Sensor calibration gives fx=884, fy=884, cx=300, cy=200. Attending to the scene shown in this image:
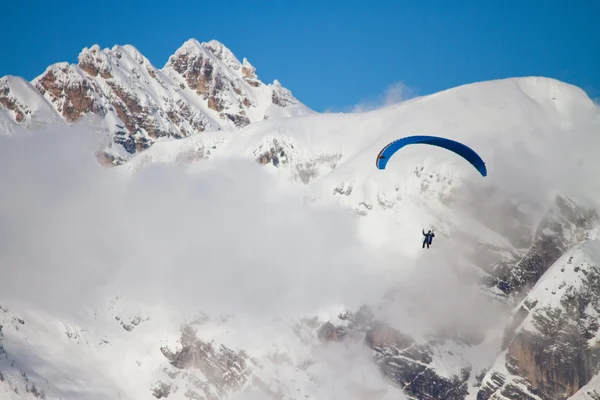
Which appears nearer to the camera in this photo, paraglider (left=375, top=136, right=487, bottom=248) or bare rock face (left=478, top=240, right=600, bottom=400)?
paraglider (left=375, top=136, right=487, bottom=248)

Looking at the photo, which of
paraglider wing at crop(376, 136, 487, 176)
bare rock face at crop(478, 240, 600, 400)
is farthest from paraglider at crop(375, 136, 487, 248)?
bare rock face at crop(478, 240, 600, 400)

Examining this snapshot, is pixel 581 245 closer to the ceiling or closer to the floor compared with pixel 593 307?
closer to the ceiling

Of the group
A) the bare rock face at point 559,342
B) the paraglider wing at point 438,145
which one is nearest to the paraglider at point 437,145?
the paraglider wing at point 438,145

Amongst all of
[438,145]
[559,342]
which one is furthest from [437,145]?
[559,342]

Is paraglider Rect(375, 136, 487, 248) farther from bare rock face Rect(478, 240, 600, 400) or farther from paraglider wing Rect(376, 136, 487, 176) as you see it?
bare rock face Rect(478, 240, 600, 400)

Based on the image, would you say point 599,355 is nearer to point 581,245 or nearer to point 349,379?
point 581,245

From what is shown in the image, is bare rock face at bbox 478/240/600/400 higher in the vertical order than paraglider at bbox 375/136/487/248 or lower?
higher

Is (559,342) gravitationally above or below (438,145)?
above

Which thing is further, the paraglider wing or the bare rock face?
the bare rock face

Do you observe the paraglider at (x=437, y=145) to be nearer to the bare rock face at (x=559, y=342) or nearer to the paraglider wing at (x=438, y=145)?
the paraglider wing at (x=438, y=145)

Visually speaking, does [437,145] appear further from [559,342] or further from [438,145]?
[559,342]

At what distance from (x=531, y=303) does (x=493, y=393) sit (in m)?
21.2

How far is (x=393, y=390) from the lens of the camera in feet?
643

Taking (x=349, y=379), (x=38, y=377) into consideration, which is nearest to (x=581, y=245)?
(x=349, y=379)
